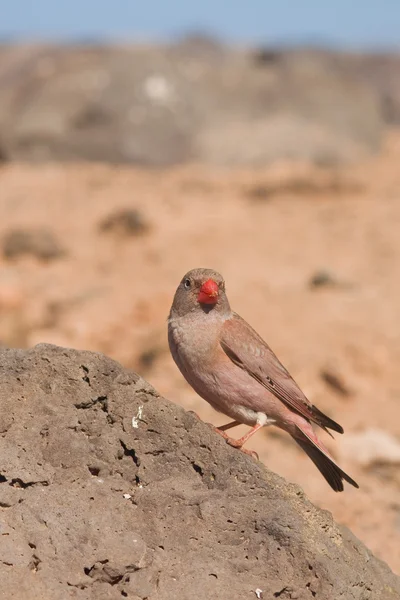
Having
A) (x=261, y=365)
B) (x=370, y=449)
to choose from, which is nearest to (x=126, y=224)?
(x=370, y=449)

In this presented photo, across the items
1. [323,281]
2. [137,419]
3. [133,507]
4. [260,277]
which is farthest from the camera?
[260,277]

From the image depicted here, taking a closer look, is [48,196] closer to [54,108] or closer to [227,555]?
[54,108]

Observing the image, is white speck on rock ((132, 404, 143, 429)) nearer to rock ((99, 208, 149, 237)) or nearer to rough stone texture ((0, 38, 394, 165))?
rock ((99, 208, 149, 237))

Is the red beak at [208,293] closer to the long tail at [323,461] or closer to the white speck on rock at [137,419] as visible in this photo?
the long tail at [323,461]

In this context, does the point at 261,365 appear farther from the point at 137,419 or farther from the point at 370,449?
the point at 370,449

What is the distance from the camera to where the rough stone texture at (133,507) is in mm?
4254

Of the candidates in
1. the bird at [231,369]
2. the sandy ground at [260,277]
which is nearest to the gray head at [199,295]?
the bird at [231,369]

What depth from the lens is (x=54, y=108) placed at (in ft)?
76.3

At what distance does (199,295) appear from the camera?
5430 mm

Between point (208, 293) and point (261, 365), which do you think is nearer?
point (208, 293)

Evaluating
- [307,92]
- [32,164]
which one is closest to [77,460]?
[32,164]

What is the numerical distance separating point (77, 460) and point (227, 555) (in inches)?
30.2

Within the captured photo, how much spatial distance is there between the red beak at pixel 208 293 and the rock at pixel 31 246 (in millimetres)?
10378

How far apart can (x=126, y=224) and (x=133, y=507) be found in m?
12.9
